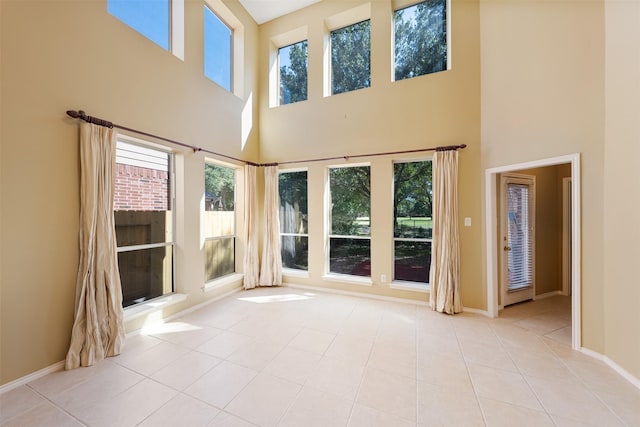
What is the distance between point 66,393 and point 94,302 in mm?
711

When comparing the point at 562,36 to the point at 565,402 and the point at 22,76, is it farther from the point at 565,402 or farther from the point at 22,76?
the point at 22,76

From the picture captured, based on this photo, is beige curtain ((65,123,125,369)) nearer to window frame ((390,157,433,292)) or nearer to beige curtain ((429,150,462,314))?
window frame ((390,157,433,292))

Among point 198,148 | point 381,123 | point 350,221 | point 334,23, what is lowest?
point 350,221

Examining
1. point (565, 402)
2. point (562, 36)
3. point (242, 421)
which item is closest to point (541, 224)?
point (562, 36)

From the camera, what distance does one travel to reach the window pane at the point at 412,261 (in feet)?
12.5

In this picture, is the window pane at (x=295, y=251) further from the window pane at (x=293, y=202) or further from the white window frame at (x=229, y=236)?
the white window frame at (x=229, y=236)

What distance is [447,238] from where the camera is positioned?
340 cm

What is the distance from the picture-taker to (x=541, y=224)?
4.03 m

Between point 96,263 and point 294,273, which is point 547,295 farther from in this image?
point 96,263

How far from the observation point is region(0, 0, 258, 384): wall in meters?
1.92

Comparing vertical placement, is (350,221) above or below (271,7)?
below

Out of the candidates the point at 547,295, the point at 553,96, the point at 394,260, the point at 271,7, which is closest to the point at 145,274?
the point at 394,260

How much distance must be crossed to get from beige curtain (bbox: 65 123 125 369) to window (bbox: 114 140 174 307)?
0.36 m

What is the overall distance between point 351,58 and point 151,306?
16.2ft
